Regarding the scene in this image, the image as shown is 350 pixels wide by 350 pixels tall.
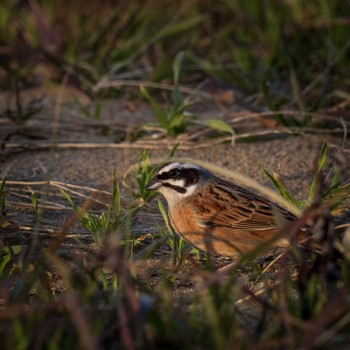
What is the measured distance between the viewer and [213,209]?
4844 millimetres

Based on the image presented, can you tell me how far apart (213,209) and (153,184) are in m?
0.39

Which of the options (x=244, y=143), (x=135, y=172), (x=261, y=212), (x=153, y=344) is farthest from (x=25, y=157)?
(x=153, y=344)

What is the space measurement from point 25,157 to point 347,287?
388 cm

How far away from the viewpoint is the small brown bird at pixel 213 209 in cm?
472

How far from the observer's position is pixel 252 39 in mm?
8750

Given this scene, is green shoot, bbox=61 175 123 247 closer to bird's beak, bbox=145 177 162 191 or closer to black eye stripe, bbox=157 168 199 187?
bird's beak, bbox=145 177 162 191

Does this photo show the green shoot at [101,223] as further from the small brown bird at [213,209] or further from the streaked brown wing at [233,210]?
the streaked brown wing at [233,210]

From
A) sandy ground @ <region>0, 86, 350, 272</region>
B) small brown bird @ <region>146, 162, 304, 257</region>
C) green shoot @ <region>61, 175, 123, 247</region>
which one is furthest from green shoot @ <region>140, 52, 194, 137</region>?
green shoot @ <region>61, 175, 123, 247</region>

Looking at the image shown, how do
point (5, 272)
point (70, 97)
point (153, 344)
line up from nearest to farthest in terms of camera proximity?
point (153, 344) → point (5, 272) → point (70, 97)

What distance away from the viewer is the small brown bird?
472 cm

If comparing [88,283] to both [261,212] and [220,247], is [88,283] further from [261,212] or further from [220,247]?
[261,212]

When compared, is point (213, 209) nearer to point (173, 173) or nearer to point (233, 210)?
point (233, 210)

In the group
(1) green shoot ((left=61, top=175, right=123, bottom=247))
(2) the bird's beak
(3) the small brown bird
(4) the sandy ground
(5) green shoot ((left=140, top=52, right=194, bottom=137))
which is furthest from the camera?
(5) green shoot ((left=140, top=52, right=194, bottom=137))

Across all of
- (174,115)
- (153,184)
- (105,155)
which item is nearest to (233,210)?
Answer: (153,184)
